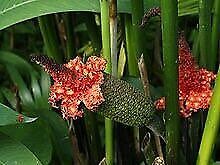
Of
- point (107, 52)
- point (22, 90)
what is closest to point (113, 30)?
Answer: point (107, 52)

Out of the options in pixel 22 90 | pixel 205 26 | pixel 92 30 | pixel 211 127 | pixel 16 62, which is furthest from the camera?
pixel 16 62

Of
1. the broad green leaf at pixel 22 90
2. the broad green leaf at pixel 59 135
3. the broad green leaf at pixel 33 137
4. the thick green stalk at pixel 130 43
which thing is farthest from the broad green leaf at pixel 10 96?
the thick green stalk at pixel 130 43

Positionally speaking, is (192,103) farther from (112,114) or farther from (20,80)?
(20,80)

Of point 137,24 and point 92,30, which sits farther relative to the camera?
point 92,30

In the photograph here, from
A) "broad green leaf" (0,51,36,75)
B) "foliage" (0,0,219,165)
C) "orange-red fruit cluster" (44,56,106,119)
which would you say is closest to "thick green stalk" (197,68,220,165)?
"foliage" (0,0,219,165)

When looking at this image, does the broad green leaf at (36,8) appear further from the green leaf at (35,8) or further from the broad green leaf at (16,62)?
the broad green leaf at (16,62)

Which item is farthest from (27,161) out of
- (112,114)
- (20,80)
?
(20,80)

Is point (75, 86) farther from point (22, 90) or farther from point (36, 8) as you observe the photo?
point (22, 90)
